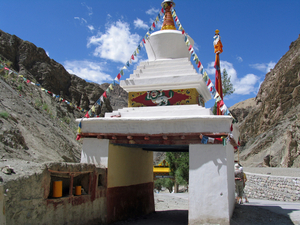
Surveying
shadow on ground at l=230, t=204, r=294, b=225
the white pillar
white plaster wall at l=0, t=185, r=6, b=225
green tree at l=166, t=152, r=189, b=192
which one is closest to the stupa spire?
the white pillar

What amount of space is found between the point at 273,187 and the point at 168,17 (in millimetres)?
10613

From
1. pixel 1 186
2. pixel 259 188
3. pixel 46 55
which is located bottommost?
pixel 259 188

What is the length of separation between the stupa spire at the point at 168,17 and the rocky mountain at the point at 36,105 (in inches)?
259

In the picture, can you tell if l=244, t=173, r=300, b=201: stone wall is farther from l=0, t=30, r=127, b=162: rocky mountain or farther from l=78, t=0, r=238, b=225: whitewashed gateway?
l=0, t=30, r=127, b=162: rocky mountain

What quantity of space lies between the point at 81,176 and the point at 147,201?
3.92 metres

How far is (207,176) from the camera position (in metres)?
5.93

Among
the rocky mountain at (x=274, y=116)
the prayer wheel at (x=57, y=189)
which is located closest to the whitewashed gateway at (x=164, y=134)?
the prayer wheel at (x=57, y=189)

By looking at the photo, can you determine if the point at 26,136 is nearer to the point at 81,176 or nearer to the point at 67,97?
the point at 81,176

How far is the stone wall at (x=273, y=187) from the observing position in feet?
41.6

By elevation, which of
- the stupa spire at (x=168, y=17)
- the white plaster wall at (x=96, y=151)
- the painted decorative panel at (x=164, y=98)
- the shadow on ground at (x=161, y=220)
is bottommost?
the shadow on ground at (x=161, y=220)

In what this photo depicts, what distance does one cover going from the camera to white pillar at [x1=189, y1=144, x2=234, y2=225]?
5.73m

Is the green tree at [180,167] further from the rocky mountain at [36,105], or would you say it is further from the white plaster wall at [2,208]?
the white plaster wall at [2,208]

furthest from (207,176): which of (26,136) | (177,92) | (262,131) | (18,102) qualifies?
(262,131)

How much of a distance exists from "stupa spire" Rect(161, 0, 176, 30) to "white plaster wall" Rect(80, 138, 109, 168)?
4.67 meters
